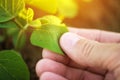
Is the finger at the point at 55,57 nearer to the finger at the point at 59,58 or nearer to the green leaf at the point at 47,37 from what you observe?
the finger at the point at 59,58

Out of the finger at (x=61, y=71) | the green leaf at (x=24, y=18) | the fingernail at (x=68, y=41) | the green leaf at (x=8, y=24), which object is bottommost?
the finger at (x=61, y=71)

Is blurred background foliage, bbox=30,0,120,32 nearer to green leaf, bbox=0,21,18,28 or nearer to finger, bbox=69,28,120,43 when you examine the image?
finger, bbox=69,28,120,43

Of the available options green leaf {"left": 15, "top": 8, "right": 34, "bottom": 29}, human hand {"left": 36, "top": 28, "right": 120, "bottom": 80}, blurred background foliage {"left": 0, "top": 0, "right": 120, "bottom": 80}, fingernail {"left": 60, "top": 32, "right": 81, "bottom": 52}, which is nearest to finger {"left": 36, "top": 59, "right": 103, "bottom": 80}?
human hand {"left": 36, "top": 28, "right": 120, "bottom": 80}

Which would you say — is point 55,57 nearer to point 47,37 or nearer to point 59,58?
point 59,58

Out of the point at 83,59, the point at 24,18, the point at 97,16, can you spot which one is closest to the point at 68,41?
the point at 83,59

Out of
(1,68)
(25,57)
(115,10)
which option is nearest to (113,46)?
(1,68)

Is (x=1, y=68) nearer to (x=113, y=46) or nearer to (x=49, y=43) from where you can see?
(x=49, y=43)

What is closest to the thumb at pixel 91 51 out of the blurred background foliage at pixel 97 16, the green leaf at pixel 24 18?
the green leaf at pixel 24 18
